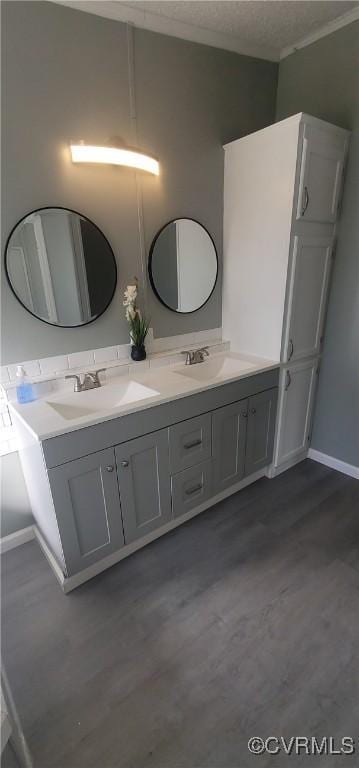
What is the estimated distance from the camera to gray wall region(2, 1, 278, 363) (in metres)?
1.49

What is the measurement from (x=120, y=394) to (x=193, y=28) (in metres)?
2.03

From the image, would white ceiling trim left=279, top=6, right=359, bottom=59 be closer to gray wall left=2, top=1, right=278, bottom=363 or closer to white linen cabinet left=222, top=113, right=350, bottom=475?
gray wall left=2, top=1, right=278, bottom=363

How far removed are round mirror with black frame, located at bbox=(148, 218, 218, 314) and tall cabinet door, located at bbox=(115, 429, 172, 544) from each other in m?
0.92

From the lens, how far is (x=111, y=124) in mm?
1729

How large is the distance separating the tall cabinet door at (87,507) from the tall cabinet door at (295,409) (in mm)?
1260

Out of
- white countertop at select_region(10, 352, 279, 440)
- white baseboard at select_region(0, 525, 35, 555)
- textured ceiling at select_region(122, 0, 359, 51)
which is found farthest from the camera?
white baseboard at select_region(0, 525, 35, 555)

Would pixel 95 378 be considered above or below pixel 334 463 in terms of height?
above

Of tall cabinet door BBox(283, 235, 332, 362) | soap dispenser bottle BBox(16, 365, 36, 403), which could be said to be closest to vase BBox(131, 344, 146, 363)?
soap dispenser bottle BBox(16, 365, 36, 403)

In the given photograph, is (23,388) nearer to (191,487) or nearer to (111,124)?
(191,487)

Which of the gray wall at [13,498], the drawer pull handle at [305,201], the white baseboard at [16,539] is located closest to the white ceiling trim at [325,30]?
the drawer pull handle at [305,201]

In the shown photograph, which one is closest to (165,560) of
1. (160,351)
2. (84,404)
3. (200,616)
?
(200,616)

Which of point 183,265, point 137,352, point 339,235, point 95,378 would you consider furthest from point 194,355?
point 339,235

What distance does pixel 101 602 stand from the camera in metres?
1.60

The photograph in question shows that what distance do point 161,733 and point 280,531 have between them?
3.63 ft
